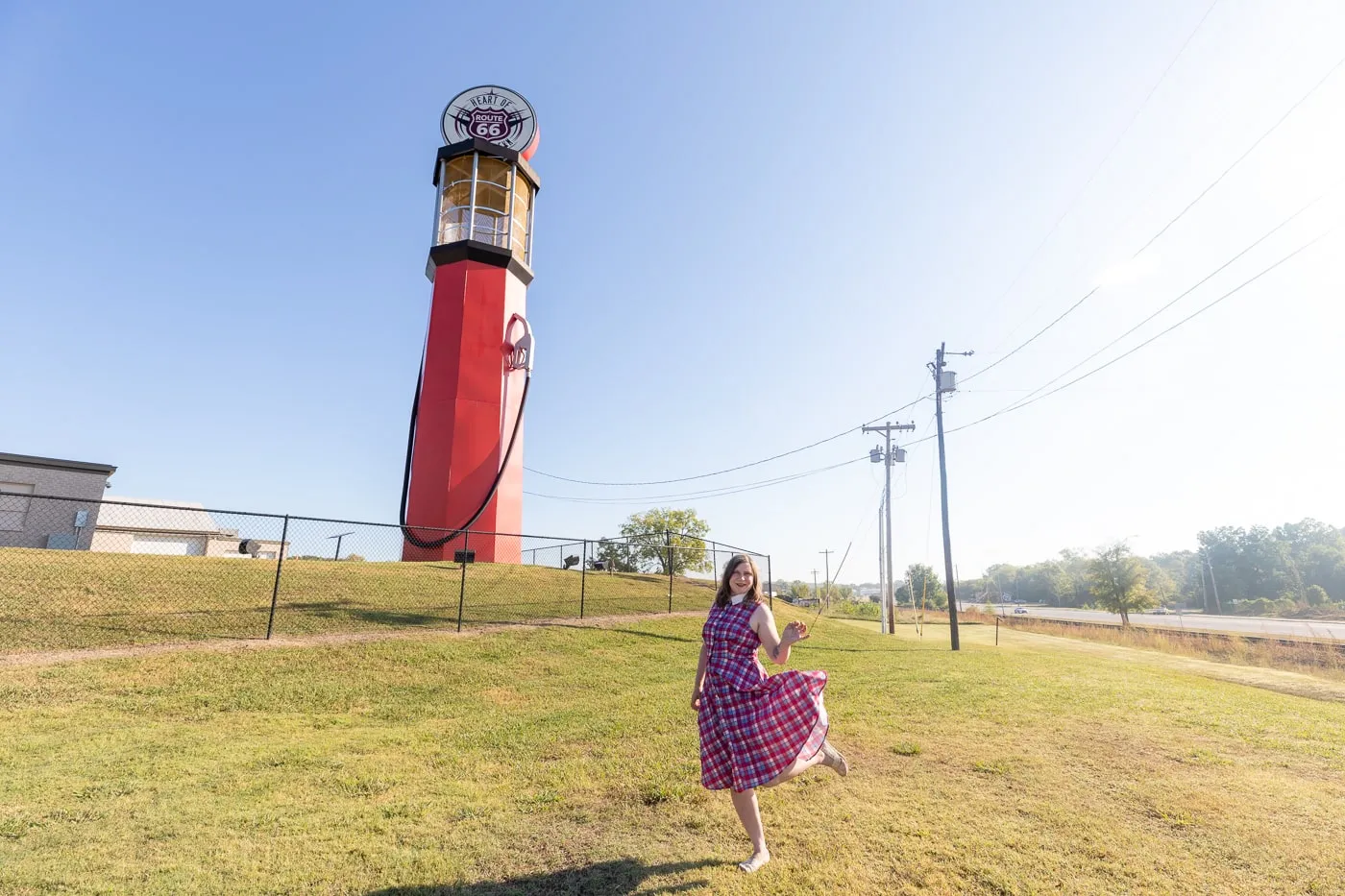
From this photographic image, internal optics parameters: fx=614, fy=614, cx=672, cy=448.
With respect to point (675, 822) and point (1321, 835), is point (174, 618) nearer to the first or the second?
point (675, 822)

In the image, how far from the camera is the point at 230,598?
10.9m

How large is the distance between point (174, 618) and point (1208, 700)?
1549cm

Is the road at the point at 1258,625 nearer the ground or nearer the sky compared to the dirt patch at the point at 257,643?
nearer the ground

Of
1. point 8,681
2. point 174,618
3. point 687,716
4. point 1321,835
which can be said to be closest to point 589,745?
point 687,716

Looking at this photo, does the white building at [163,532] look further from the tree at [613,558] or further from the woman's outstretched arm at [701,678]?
the woman's outstretched arm at [701,678]

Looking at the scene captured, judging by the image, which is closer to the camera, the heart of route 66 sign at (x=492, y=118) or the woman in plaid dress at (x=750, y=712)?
the woman in plaid dress at (x=750, y=712)

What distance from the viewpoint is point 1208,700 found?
8.80 m

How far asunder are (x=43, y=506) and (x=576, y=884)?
27103mm

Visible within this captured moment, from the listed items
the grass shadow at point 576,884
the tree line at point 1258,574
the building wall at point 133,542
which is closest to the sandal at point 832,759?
the grass shadow at point 576,884

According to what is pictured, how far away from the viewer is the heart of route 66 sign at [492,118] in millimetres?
21344

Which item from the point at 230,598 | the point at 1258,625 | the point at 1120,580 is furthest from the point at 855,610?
the point at 230,598

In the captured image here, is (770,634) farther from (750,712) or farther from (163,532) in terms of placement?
(163,532)

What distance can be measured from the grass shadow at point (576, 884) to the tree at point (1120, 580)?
53.4 meters

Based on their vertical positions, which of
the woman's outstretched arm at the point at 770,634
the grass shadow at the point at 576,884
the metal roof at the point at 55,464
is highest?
the metal roof at the point at 55,464
